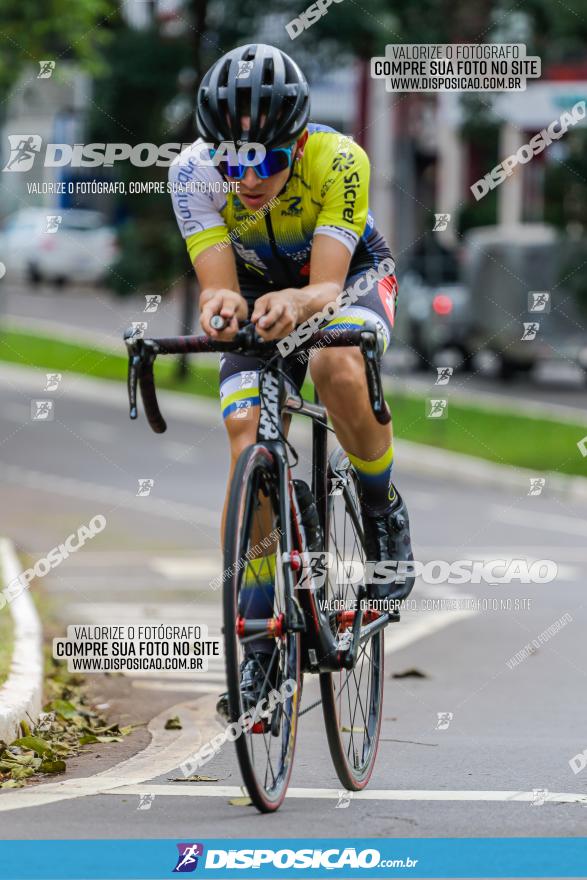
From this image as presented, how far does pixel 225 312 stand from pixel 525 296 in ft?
86.4

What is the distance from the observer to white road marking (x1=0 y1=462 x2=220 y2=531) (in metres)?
16.8

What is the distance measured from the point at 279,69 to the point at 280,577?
1464mm

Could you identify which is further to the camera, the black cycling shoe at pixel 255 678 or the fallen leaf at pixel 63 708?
the fallen leaf at pixel 63 708

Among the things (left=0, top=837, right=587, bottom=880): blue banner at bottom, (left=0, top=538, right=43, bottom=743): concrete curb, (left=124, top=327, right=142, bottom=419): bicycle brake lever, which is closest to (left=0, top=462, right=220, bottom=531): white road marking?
(left=0, top=538, right=43, bottom=743): concrete curb

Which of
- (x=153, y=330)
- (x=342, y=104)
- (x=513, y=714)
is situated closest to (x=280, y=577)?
(x=513, y=714)

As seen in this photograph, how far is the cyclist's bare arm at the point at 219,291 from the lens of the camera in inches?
215

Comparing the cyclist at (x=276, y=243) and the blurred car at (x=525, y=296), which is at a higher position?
the blurred car at (x=525, y=296)

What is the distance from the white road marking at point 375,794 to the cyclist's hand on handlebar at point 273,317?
56.1 inches

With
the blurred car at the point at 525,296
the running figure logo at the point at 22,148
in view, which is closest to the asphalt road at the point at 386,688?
the running figure logo at the point at 22,148

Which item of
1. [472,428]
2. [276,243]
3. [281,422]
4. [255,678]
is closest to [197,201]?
[276,243]

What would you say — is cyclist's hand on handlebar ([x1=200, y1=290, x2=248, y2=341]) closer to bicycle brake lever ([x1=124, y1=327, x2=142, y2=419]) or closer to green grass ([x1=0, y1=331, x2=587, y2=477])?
bicycle brake lever ([x1=124, y1=327, x2=142, y2=419])

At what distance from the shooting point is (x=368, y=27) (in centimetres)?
2869

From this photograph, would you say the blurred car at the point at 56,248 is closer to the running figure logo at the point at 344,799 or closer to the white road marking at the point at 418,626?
the white road marking at the point at 418,626

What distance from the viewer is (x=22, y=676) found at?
301 inches
